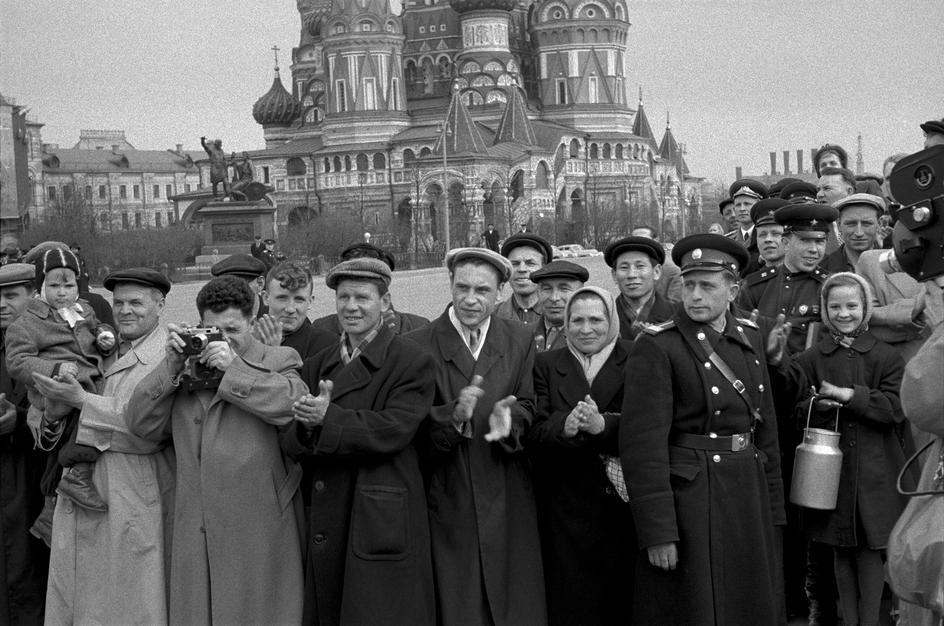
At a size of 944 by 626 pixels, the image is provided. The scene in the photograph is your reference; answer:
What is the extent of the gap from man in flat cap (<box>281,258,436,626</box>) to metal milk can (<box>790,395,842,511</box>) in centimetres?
169

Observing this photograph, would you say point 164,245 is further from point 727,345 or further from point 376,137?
point 727,345

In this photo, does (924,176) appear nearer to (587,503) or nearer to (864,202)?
(587,503)

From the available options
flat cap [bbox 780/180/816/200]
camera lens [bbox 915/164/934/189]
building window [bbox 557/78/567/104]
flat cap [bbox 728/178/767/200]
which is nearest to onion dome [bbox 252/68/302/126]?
building window [bbox 557/78/567/104]

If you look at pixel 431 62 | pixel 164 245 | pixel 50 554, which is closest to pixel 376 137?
pixel 431 62

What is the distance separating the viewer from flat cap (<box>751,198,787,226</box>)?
6.66 metres

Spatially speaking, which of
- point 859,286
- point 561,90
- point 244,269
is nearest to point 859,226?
point 859,286

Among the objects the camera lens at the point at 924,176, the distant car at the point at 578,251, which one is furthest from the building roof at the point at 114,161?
the camera lens at the point at 924,176

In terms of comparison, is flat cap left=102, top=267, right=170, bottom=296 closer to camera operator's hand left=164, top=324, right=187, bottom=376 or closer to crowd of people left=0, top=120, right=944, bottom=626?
crowd of people left=0, top=120, right=944, bottom=626

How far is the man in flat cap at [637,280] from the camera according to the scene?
5.67 m

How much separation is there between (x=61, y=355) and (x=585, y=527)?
2.49 meters

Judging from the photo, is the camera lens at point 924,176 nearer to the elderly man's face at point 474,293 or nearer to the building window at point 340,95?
the elderly man's face at point 474,293

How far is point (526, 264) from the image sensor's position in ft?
20.5

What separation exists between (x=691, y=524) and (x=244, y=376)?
1.82 meters

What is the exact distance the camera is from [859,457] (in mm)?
5160
